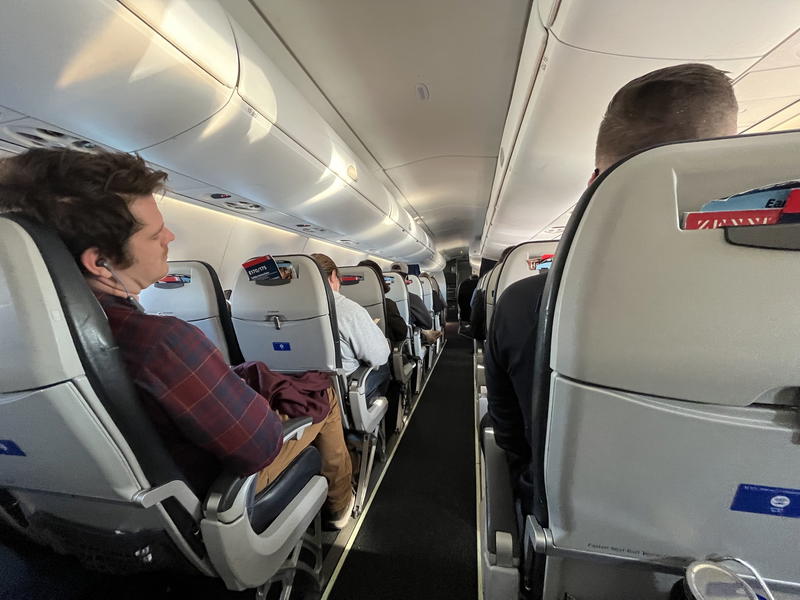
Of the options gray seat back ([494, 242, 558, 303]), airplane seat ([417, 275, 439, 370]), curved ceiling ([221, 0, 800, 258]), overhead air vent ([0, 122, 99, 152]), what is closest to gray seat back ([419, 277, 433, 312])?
airplane seat ([417, 275, 439, 370])

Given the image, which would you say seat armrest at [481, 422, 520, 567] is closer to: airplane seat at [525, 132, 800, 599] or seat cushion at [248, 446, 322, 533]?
airplane seat at [525, 132, 800, 599]

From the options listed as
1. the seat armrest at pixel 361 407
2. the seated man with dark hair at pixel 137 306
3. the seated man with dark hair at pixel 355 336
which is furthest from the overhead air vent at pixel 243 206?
the seated man with dark hair at pixel 137 306

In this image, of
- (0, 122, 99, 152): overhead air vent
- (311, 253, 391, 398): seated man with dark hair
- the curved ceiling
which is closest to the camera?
the curved ceiling

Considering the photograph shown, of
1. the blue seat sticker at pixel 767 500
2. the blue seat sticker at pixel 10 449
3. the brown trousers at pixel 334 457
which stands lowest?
the brown trousers at pixel 334 457

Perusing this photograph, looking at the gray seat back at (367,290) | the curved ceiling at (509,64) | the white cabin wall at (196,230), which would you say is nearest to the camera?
the curved ceiling at (509,64)

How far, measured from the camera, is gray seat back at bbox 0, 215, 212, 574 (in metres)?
0.66

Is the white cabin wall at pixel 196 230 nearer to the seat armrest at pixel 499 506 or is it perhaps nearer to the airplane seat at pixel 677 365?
the seat armrest at pixel 499 506

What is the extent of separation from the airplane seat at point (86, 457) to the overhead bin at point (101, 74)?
71 centimetres

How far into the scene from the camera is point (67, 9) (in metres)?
0.88

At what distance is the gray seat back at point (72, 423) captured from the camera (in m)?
0.66

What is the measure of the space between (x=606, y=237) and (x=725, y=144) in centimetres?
21

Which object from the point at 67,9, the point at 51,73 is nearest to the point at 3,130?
the point at 51,73

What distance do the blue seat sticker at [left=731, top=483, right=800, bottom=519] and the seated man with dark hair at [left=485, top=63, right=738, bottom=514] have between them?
1.14 ft

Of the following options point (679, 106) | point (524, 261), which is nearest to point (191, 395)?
point (679, 106)
